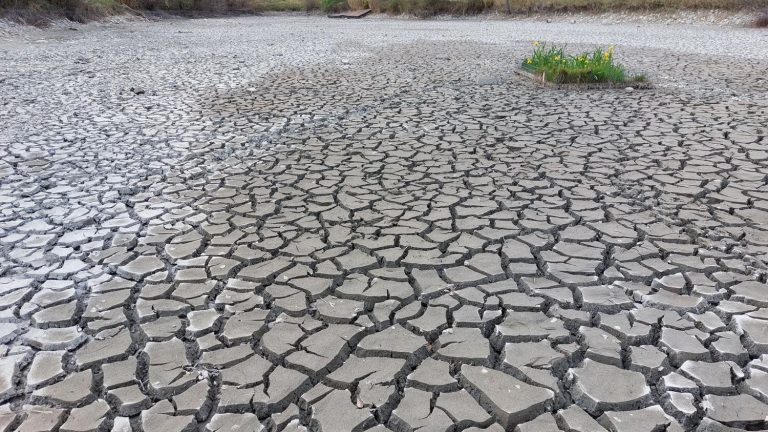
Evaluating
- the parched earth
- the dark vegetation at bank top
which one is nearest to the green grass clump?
→ the parched earth

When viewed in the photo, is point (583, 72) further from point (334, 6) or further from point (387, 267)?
point (334, 6)

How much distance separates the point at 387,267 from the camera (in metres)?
3.13

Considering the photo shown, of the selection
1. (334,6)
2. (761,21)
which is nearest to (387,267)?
(761,21)

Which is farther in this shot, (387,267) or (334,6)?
(334,6)

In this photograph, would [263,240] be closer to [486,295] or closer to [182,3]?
[486,295]

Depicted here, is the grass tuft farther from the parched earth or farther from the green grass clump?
the parched earth

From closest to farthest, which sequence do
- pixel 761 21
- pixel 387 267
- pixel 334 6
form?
1. pixel 387 267
2. pixel 761 21
3. pixel 334 6

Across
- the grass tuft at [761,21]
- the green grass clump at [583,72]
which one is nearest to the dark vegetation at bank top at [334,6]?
the grass tuft at [761,21]

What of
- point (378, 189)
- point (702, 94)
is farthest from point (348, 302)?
point (702, 94)

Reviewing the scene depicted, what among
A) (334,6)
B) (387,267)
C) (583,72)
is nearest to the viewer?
(387,267)

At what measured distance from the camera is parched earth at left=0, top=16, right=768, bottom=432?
7.07ft

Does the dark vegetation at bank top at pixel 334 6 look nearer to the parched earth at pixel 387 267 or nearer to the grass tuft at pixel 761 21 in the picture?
the grass tuft at pixel 761 21

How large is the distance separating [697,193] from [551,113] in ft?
8.86

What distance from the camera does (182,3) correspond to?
94.5ft
